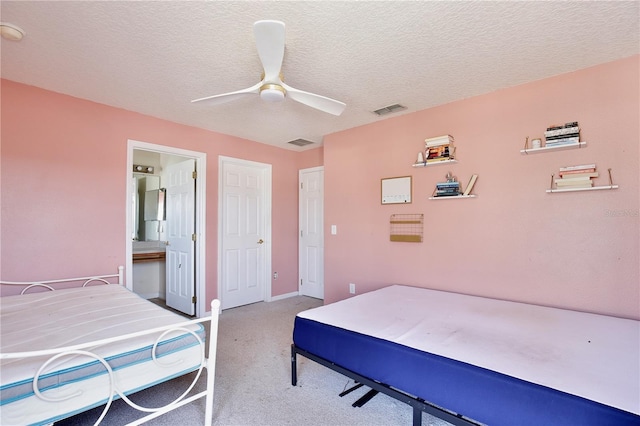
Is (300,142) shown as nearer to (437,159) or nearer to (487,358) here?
(437,159)

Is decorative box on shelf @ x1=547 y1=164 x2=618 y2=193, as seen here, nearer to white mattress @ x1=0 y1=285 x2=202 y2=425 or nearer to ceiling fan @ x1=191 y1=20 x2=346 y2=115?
ceiling fan @ x1=191 y1=20 x2=346 y2=115

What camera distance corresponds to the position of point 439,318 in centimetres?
207

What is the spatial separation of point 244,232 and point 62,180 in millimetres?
2137

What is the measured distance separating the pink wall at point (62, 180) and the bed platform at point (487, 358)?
7.54ft

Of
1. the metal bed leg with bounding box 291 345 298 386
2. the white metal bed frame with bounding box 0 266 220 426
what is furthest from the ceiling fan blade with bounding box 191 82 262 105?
the metal bed leg with bounding box 291 345 298 386

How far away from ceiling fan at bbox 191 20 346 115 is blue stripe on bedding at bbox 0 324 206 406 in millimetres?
1590

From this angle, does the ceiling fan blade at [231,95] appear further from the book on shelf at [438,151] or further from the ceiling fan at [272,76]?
the book on shelf at [438,151]

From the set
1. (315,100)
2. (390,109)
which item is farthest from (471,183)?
(315,100)


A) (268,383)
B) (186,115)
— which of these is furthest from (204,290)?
(186,115)

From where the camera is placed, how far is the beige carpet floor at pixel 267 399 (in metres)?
1.81

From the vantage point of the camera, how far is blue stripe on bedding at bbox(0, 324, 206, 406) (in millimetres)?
1135

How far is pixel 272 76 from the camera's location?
188 centimetres

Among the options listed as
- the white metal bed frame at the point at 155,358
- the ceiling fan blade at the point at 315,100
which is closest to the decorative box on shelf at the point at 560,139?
the ceiling fan blade at the point at 315,100

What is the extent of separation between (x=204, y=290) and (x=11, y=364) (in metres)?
2.56
